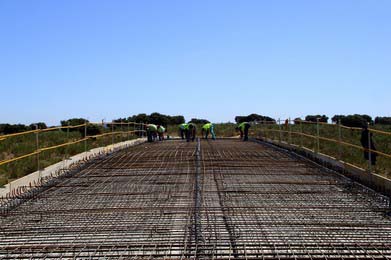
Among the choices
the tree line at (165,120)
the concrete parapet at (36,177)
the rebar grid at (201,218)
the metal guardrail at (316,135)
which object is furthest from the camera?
the tree line at (165,120)

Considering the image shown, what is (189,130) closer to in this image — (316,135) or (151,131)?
(151,131)

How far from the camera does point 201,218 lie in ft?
21.0

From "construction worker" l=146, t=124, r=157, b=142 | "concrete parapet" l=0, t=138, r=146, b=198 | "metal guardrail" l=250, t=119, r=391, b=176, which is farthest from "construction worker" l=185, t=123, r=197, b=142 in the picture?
"concrete parapet" l=0, t=138, r=146, b=198

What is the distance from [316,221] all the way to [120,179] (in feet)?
15.4

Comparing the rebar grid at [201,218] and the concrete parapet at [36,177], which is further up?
the concrete parapet at [36,177]

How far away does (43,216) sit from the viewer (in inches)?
263

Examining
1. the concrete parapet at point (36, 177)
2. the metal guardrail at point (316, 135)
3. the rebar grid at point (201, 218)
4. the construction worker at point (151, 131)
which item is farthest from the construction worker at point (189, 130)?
the rebar grid at point (201, 218)

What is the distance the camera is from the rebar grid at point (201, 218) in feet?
16.5

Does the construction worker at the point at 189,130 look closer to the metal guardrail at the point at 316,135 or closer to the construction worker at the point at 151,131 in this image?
the construction worker at the point at 151,131

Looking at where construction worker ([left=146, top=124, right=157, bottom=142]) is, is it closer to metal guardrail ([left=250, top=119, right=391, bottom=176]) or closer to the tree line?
the tree line

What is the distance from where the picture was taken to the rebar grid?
16.5 feet

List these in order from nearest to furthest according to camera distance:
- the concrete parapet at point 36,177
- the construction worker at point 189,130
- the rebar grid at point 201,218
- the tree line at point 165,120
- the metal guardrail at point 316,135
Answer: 1. the rebar grid at point 201,218
2. the concrete parapet at point 36,177
3. the metal guardrail at point 316,135
4. the construction worker at point 189,130
5. the tree line at point 165,120

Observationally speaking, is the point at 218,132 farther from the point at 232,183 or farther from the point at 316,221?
the point at 316,221

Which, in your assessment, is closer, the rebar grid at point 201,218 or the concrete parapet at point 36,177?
the rebar grid at point 201,218
